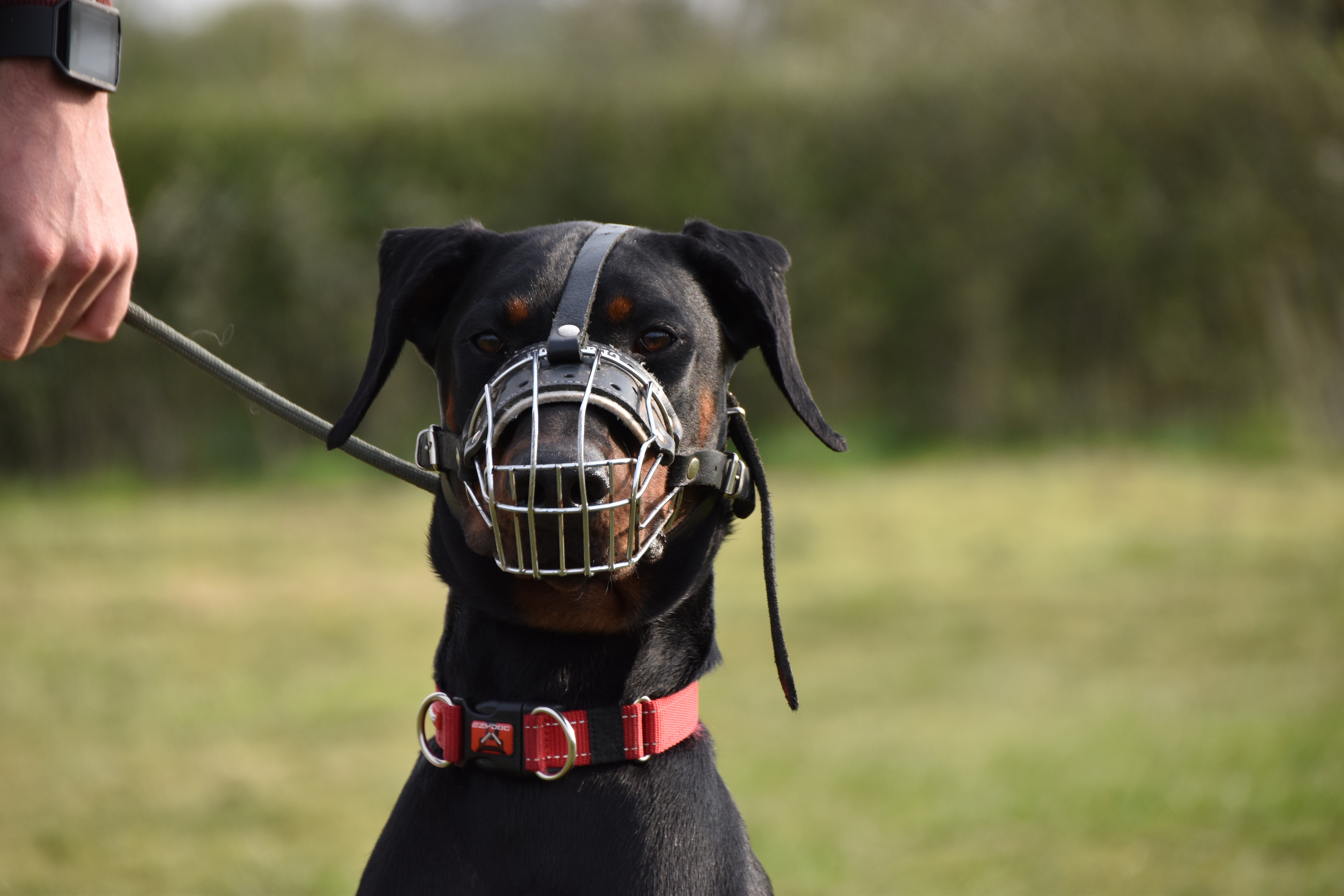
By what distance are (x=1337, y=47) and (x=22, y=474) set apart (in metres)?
11.4

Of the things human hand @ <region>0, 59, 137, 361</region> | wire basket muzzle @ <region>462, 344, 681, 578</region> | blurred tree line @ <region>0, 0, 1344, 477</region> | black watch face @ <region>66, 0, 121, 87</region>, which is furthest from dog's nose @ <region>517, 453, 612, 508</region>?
blurred tree line @ <region>0, 0, 1344, 477</region>

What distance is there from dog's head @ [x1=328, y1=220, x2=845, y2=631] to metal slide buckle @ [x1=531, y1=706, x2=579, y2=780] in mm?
158

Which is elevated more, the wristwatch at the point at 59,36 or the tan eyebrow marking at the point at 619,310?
the wristwatch at the point at 59,36

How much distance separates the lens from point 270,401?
2391 mm

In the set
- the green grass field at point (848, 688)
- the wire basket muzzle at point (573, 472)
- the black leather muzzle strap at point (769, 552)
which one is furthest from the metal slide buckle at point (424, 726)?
the green grass field at point (848, 688)

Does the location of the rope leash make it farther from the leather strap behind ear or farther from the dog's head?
the leather strap behind ear

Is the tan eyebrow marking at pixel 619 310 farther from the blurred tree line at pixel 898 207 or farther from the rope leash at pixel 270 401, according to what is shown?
the blurred tree line at pixel 898 207

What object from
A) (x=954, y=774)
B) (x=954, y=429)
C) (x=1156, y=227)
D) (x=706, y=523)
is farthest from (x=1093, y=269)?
(x=706, y=523)

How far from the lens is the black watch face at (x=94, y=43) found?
1.82 meters

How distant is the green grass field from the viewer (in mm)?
4254

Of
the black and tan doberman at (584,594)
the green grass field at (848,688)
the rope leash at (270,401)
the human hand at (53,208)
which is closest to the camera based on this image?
the human hand at (53,208)

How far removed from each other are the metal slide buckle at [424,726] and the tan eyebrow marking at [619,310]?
0.65m

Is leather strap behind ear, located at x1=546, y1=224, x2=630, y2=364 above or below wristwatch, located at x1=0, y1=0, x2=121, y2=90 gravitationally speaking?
below

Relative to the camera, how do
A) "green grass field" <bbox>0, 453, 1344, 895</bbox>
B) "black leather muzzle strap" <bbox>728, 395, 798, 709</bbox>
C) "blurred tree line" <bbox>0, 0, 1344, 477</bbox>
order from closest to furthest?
"black leather muzzle strap" <bbox>728, 395, 798, 709</bbox> < "green grass field" <bbox>0, 453, 1344, 895</bbox> < "blurred tree line" <bbox>0, 0, 1344, 477</bbox>
